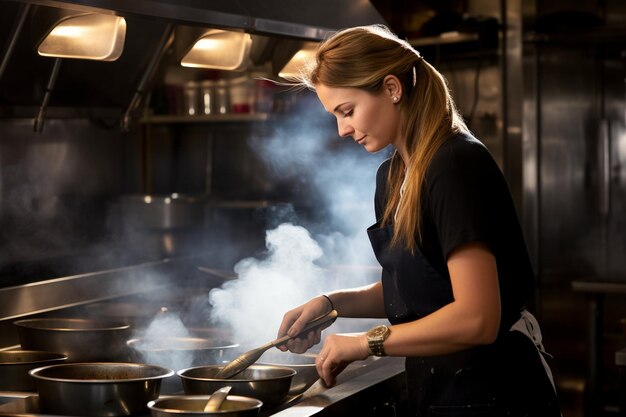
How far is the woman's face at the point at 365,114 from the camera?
1.93m

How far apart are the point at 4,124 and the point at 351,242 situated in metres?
1.92

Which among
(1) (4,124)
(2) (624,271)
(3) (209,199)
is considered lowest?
(2) (624,271)

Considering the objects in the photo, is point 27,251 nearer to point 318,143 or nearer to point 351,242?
point 351,242

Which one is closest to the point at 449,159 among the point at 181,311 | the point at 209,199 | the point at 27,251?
the point at 181,311

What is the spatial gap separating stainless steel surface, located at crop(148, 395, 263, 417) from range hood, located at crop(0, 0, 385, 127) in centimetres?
93

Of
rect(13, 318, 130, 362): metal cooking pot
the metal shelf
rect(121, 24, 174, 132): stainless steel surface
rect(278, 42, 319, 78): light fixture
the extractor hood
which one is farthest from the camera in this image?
the metal shelf

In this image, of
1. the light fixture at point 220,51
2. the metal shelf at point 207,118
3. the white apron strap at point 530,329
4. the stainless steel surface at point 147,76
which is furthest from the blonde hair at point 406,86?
the metal shelf at point 207,118

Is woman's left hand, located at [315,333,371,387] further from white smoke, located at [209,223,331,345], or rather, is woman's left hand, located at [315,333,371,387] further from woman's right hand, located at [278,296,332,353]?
white smoke, located at [209,223,331,345]

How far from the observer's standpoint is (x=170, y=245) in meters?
5.17

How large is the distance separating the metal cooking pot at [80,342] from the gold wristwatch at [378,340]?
80cm

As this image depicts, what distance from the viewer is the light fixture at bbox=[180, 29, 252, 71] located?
9.52ft

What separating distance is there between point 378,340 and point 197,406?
15.7 inches

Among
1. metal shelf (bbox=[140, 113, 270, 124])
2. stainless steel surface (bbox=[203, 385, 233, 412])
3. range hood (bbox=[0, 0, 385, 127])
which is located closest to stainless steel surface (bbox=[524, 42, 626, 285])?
metal shelf (bbox=[140, 113, 270, 124])

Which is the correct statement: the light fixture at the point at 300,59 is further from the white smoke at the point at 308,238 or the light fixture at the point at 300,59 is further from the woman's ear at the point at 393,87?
the woman's ear at the point at 393,87
